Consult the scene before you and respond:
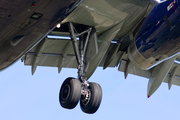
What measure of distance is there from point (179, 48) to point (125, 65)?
459 centimetres

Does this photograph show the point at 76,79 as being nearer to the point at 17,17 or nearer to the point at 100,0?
the point at 100,0

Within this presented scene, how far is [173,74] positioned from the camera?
42.9ft

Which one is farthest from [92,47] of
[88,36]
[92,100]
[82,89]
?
[92,100]

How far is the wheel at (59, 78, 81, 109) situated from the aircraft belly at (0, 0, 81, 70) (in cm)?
274

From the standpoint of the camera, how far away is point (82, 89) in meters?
9.58

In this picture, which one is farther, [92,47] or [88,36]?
[88,36]

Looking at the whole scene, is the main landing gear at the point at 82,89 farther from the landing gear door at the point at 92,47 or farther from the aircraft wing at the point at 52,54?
the aircraft wing at the point at 52,54

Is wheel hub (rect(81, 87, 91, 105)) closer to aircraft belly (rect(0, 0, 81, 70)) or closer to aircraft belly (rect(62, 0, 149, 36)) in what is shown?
aircraft belly (rect(62, 0, 149, 36))

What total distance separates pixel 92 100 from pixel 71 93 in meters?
0.84

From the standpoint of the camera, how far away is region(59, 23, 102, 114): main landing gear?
30.2ft

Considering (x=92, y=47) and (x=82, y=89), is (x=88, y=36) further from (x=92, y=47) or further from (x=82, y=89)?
(x=82, y=89)

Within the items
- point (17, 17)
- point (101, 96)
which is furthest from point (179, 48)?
point (17, 17)

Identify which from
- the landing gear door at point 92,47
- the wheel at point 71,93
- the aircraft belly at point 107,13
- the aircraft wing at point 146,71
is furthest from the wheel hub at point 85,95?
the aircraft wing at point 146,71

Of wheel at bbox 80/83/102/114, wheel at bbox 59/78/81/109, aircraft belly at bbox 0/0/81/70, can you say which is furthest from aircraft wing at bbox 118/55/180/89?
aircraft belly at bbox 0/0/81/70
